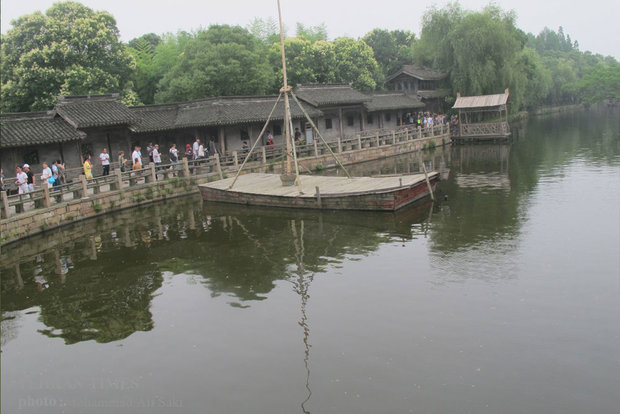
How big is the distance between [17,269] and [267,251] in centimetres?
702

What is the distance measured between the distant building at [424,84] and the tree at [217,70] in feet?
51.7

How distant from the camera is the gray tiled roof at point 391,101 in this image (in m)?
39.4

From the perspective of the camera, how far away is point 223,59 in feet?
119

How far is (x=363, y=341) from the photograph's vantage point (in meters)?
8.76

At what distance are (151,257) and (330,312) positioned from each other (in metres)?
6.94

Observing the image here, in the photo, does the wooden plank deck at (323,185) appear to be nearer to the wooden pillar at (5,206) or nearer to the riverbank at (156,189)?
the riverbank at (156,189)

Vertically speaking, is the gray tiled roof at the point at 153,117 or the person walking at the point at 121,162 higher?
the gray tiled roof at the point at 153,117

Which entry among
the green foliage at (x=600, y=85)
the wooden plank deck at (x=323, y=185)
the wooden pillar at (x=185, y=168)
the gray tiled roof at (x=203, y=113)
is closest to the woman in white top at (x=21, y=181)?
the wooden plank deck at (x=323, y=185)

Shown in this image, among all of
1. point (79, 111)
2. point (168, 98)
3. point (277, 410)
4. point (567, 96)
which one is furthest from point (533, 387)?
point (567, 96)

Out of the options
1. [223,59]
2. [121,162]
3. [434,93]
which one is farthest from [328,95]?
[121,162]

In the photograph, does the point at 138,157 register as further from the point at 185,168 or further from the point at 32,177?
the point at 32,177

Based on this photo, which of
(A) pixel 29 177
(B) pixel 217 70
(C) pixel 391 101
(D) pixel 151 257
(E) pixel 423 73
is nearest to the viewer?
(D) pixel 151 257

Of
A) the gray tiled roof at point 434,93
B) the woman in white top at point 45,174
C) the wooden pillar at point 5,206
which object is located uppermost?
the gray tiled roof at point 434,93

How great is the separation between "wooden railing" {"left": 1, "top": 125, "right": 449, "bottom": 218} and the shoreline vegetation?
9706 mm
